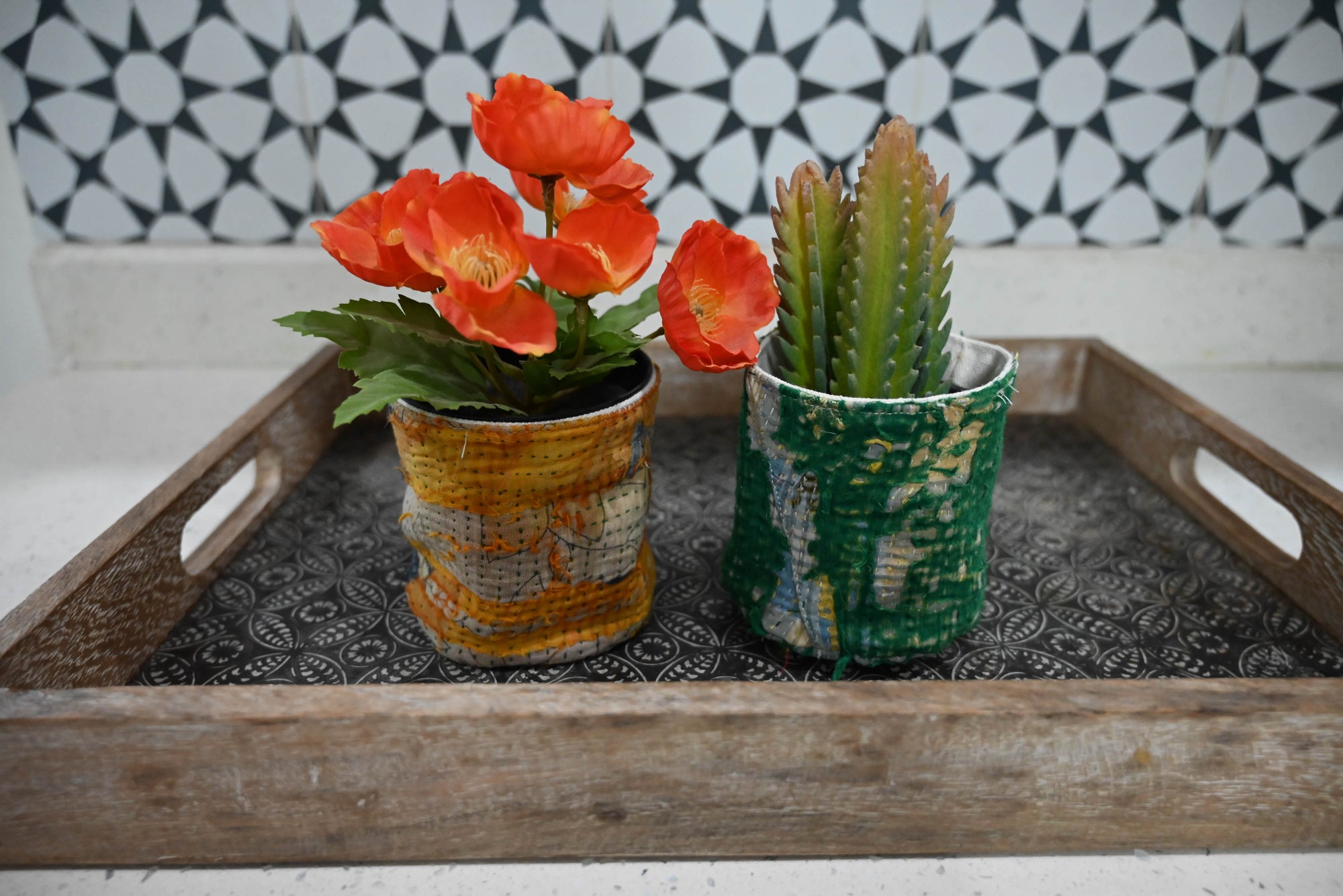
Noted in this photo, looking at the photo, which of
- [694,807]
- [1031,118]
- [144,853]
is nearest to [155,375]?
[144,853]

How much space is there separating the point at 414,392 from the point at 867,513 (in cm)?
19

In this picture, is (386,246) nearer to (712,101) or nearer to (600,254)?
(600,254)

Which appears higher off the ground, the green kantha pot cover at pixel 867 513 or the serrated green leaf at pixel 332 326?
the serrated green leaf at pixel 332 326

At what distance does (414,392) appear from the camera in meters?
0.34

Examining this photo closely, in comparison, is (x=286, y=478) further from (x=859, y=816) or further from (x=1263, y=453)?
(x=1263, y=453)

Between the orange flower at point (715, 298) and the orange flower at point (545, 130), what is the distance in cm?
5

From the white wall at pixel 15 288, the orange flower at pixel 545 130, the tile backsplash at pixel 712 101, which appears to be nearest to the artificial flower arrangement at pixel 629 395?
the orange flower at pixel 545 130

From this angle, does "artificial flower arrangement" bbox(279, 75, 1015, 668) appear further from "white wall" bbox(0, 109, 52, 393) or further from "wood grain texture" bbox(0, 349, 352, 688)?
"white wall" bbox(0, 109, 52, 393)

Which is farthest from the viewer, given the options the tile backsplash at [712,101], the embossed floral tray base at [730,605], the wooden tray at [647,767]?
the tile backsplash at [712,101]

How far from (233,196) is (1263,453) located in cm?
79

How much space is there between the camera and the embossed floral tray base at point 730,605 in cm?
40

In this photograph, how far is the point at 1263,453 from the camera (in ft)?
1.52

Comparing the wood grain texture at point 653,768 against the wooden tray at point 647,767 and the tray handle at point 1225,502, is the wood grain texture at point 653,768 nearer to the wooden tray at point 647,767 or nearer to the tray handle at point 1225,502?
the wooden tray at point 647,767

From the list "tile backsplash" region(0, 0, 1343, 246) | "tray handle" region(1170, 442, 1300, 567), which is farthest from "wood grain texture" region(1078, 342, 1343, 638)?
"tile backsplash" region(0, 0, 1343, 246)
